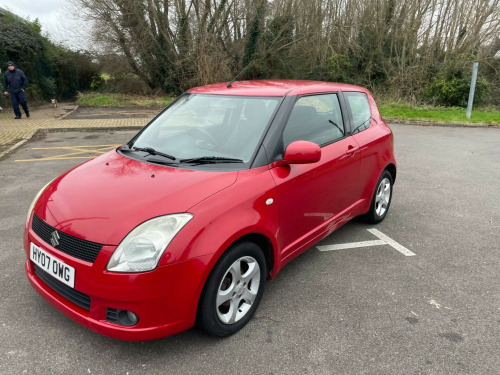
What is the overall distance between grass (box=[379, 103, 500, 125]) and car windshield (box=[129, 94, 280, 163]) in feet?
39.6

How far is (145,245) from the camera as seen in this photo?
2139 mm

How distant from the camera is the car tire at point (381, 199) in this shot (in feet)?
14.2

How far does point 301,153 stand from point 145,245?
1.26 metres

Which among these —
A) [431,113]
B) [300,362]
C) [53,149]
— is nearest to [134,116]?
[53,149]

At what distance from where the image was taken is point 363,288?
317cm

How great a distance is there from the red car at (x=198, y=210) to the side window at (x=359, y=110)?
19cm

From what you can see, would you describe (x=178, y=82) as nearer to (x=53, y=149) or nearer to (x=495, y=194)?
(x=53, y=149)

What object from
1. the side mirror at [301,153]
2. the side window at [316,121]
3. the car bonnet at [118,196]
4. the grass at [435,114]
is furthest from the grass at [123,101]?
the side mirror at [301,153]

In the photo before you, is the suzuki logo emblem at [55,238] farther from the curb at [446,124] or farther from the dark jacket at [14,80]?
the curb at [446,124]

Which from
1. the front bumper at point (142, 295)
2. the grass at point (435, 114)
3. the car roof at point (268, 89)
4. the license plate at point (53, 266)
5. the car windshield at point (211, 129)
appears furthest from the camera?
the grass at point (435, 114)

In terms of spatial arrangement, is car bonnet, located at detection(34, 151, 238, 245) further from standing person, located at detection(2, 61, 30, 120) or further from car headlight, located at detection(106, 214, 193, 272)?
standing person, located at detection(2, 61, 30, 120)

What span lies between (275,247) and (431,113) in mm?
14444

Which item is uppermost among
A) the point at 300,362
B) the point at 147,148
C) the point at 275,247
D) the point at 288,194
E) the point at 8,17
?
the point at 8,17

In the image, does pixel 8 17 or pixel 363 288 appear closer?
pixel 363 288
